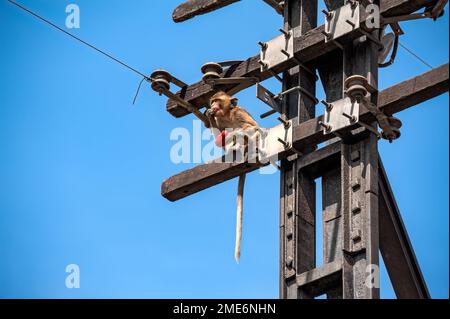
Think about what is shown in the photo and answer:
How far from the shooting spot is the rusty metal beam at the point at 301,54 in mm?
19859

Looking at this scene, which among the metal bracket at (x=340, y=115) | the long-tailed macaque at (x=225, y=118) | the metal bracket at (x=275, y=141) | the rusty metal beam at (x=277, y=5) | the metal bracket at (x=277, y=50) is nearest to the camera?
the metal bracket at (x=340, y=115)

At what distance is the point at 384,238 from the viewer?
1952 cm

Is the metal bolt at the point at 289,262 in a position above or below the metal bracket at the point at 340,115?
below

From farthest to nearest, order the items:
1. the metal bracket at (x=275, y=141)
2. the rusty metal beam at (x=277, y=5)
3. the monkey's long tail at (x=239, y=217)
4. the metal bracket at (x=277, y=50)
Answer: the rusty metal beam at (x=277, y=5) → the metal bracket at (x=277, y=50) → the monkey's long tail at (x=239, y=217) → the metal bracket at (x=275, y=141)

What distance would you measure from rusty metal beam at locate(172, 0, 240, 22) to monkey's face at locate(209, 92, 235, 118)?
1151 mm

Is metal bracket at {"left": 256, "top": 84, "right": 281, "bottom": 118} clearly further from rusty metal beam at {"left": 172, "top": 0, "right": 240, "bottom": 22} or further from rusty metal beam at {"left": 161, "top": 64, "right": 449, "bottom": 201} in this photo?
rusty metal beam at {"left": 172, "top": 0, "right": 240, "bottom": 22}

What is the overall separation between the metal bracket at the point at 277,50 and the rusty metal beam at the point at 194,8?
114 centimetres

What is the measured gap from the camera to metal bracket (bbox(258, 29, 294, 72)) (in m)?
20.3

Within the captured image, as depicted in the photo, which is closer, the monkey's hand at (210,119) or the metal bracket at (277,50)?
the metal bracket at (277,50)

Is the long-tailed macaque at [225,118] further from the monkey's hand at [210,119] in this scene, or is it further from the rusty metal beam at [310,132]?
the rusty metal beam at [310,132]

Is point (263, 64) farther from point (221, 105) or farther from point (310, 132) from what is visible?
point (310, 132)

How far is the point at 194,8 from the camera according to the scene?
21.7 meters

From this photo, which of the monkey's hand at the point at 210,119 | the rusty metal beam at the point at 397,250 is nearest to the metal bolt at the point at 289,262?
the rusty metal beam at the point at 397,250
